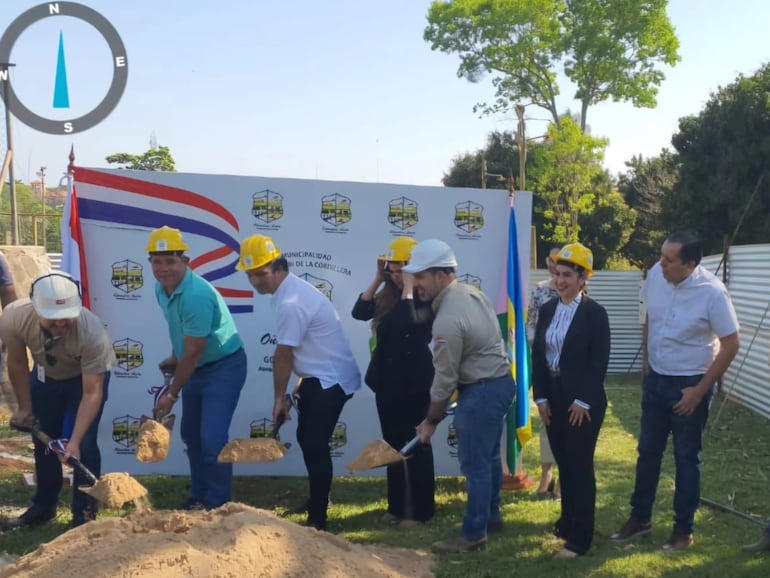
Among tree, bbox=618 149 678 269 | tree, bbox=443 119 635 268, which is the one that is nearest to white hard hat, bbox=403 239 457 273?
tree, bbox=443 119 635 268

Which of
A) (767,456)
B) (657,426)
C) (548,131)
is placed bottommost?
(767,456)

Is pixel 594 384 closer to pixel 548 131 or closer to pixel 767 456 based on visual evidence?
pixel 767 456

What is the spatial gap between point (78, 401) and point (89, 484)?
1.68 feet

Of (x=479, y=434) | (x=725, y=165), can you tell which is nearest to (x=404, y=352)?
(x=479, y=434)

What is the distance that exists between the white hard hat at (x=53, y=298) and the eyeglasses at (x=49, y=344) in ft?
0.77

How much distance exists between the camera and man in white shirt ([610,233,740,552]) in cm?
438

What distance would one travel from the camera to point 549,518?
5.38m

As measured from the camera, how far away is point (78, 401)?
472 cm

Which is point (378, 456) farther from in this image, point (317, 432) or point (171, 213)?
point (171, 213)

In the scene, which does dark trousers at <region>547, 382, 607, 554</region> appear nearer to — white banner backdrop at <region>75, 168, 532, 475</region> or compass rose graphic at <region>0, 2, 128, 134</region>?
white banner backdrop at <region>75, 168, 532, 475</region>

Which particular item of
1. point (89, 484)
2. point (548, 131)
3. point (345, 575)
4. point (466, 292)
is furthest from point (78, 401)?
point (548, 131)

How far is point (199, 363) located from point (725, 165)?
71.0 feet

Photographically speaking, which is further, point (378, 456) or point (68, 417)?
point (68, 417)

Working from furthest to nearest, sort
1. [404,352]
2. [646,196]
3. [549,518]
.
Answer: [646,196], [549,518], [404,352]
